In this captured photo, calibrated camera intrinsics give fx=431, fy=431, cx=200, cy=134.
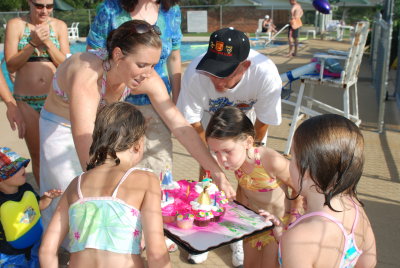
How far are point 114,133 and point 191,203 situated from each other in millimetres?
755

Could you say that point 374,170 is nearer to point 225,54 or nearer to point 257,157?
point 257,157

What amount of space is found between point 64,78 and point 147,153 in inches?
42.4

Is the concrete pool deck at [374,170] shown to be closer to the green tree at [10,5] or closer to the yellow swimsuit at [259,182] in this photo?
the yellow swimsuit at [259,182]

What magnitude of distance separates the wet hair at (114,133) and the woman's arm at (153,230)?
0.23 meters

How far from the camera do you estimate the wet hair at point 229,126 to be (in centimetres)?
256

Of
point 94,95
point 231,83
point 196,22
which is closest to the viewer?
point 94,95

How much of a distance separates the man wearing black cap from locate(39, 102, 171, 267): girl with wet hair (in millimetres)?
1022

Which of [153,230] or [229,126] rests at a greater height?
[229,126]

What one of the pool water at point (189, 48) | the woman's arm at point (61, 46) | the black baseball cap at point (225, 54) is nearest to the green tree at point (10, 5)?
the pool water at point (189, 48)

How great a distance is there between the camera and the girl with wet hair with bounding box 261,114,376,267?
5.39 feet

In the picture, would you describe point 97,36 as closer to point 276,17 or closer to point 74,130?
point 74,130

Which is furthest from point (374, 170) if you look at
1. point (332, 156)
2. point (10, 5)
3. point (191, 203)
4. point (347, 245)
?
point (10, 5)

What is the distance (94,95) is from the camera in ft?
7.49

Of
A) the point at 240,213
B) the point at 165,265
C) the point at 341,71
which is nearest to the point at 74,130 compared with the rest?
the point at 165,265
